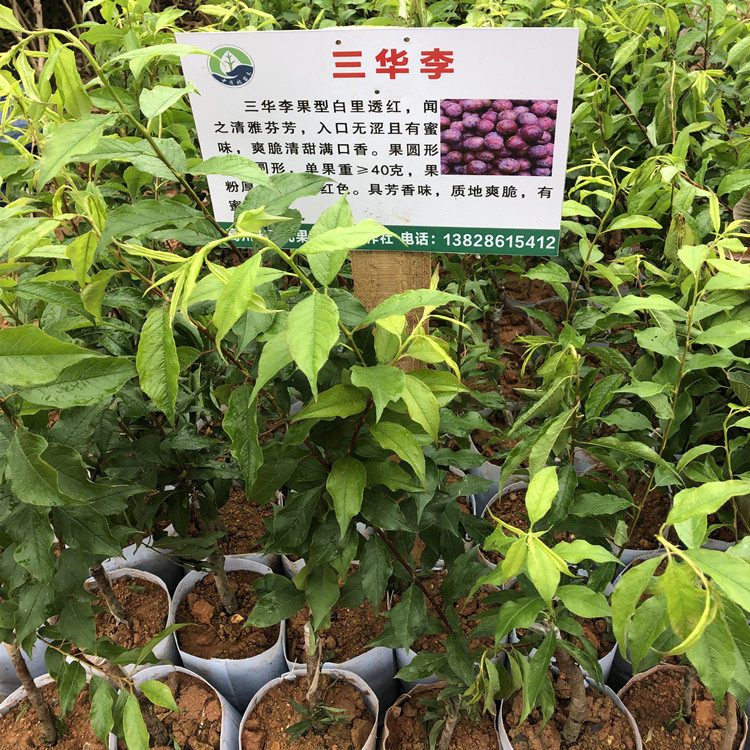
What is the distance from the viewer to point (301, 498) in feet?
3.33

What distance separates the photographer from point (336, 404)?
832 millimetres

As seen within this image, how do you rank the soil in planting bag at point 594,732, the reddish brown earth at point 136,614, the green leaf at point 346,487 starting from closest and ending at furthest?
the green leaf at point 346,487 < the soil in planting bag at point 594,732 < the reddish brown earth at point 136,614

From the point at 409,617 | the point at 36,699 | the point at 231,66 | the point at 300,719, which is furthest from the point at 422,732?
the point at 231,66

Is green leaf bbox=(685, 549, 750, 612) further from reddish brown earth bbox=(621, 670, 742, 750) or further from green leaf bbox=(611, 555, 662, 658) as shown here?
reddish brown earth bbox=(621, 670, 742, 750)

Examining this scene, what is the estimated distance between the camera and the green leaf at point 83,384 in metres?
0.79

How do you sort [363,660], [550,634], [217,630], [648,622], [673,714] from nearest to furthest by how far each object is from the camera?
[648,622] < [550,634] < [673,714] < [363,660] < [217,630]

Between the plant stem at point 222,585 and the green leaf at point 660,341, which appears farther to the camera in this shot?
the plant stem at point 222,585

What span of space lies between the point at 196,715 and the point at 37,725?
35cm

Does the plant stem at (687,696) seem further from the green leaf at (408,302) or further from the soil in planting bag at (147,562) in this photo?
the soil in planting bag at (147,562)

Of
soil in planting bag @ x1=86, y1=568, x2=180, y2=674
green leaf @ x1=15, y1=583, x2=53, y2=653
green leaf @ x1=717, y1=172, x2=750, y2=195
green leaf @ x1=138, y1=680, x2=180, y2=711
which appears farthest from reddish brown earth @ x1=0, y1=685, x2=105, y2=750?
green leaf @ x1=717, y1=172, x2=750, y2=195

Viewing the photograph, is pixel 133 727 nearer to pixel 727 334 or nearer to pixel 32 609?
pixel 32 609

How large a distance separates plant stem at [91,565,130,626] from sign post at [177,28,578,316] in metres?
0.85

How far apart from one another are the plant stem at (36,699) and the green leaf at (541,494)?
1066 millimetres

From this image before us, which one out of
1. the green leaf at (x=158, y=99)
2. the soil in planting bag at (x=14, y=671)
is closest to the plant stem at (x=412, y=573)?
the green leaf at (x=158, y=99)
